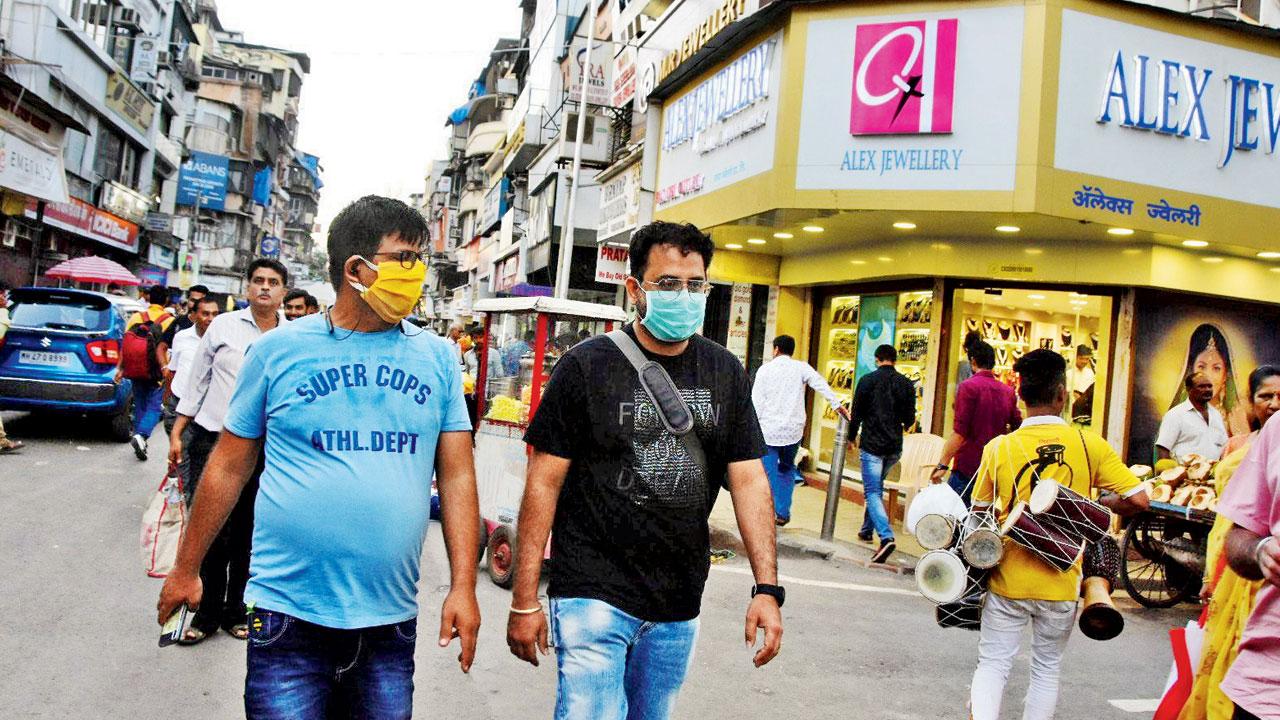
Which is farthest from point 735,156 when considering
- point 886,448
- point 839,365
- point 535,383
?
point 535,383

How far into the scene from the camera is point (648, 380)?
296cm

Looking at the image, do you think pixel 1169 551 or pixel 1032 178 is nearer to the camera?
pixel 1169 551

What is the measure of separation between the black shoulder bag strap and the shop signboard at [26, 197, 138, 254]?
2774 centimetres

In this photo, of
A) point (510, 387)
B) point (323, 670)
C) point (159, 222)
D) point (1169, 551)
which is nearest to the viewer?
point (323, 670)

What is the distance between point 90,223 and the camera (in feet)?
102

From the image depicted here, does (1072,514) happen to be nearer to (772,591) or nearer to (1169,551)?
(772,591)

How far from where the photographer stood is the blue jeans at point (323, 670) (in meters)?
2.43

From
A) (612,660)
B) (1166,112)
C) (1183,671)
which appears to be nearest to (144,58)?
(1166,112)

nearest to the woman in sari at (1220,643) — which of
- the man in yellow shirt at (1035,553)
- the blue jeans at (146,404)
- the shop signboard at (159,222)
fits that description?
the man in yellow shirt at (1035,553)

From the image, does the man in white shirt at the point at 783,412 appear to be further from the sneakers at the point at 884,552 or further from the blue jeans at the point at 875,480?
the sneakers at the point at 884,552

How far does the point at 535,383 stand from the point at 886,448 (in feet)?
13.1

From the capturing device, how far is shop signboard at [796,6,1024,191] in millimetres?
10641

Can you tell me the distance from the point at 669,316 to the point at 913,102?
353 inches

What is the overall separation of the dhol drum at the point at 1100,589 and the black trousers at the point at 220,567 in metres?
3.96
